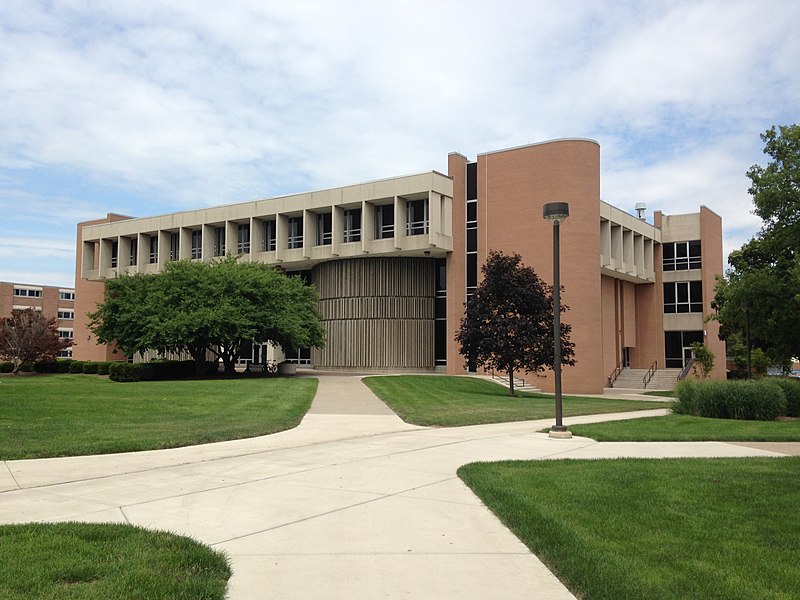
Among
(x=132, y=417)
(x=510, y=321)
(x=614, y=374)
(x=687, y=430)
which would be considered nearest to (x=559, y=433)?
(x=687, y=430)

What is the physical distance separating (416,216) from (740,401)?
27034 millimetres

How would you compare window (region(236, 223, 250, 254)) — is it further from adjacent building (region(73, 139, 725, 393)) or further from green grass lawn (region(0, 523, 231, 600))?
green grass lawn (region(0, 523, 231, 600))

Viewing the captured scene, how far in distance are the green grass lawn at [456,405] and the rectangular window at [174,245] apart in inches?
1150

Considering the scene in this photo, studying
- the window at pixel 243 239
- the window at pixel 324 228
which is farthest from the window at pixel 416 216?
the window at pixel 243 239

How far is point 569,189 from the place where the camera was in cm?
4000

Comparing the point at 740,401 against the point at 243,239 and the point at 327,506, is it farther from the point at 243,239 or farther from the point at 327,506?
the point at 243,239

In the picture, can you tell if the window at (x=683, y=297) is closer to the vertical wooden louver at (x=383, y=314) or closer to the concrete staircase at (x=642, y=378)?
the concrete staircase at (x=642, y=378)

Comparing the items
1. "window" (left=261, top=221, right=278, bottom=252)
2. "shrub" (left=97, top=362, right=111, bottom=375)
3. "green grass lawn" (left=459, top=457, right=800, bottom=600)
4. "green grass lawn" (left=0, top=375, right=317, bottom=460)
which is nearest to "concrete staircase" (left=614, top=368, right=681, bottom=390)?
"window" (left=261, top=221, right=278, bottom=252)

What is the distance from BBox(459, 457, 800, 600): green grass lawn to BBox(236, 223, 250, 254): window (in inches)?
1762

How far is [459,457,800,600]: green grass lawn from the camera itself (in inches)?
198

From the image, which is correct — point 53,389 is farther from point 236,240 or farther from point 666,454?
point 236,240

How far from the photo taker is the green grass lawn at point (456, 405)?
61.9ft

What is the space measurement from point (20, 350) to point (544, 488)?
5484 centimetres

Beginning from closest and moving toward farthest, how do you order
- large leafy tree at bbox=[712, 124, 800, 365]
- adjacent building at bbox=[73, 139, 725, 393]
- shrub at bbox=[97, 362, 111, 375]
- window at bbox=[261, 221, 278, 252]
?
1. large leafy tree at bbox=[712, 124, 800, 365]
2. adjacent building at bbox=[73, 139, 725, 393]
3. shrub at bbox=[97, 362, 111, 375]
4. window at bbox=[261, 221, 278, 252]
